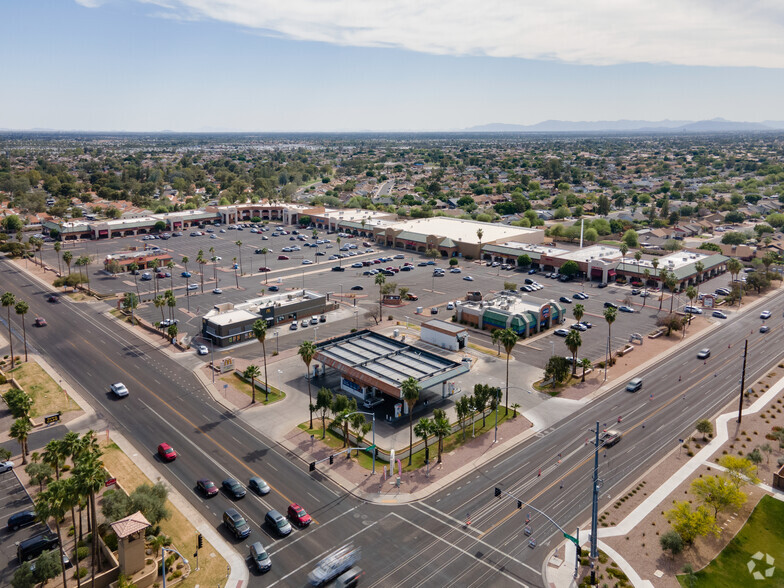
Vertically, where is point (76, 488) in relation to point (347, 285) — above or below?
above

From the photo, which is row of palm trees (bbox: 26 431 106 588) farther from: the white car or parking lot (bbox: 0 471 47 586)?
the white car

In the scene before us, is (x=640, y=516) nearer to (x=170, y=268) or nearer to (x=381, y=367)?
(x=381, y=367)

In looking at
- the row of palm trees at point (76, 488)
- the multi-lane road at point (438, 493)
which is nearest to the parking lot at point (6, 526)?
the row of palm trees at point (76, 488)

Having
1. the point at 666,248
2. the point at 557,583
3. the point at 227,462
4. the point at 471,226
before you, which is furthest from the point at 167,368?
the point at 666,248

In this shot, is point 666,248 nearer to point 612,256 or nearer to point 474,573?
point 612,256

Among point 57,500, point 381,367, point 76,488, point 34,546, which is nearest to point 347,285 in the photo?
point 381,367

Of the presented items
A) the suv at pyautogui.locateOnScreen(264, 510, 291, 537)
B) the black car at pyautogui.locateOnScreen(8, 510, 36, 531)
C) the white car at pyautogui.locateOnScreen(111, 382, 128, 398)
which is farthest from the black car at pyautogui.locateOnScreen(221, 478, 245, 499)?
the white car at pyautogui.locateOnScreen(111, 382, 128, 398)
